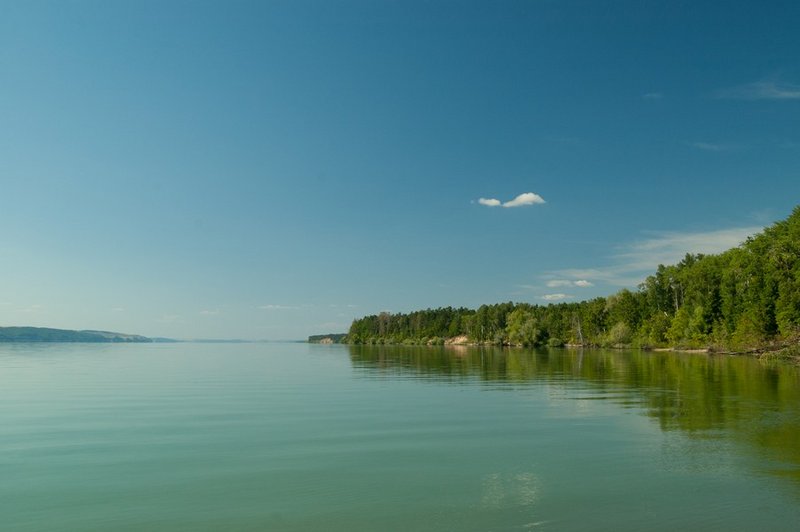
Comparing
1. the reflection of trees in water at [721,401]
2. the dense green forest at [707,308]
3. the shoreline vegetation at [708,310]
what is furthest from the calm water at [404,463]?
the dense green forest at [707,308]

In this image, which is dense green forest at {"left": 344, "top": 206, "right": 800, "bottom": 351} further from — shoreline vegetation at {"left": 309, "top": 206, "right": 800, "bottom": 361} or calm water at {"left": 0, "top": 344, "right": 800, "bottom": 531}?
calm water at {"left": 0, "top": 344, "right": 800, "bottom": 531}

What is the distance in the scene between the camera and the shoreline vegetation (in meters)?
85.2

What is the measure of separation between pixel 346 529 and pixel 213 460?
7.92 m

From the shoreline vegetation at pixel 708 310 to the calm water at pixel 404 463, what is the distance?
56580 millimetres

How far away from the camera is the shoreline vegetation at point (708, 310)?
280 feet

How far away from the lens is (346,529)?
1127 cm

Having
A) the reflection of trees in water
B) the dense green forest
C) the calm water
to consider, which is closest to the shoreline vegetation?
the dense green forest

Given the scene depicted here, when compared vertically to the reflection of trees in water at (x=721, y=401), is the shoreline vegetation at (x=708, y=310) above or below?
above

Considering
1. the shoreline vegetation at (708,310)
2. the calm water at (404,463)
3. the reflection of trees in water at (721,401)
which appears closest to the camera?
the calm water at (404,463)

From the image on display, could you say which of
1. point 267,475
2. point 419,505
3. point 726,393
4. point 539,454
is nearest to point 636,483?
point 539,454

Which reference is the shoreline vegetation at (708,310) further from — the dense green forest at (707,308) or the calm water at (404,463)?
the calm water at (404,463)

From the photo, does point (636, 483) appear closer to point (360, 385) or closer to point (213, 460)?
point (213, 460)

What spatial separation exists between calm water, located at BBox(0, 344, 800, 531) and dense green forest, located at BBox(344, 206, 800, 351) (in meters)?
62.6

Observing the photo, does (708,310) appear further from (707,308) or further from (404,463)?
(404,463)
